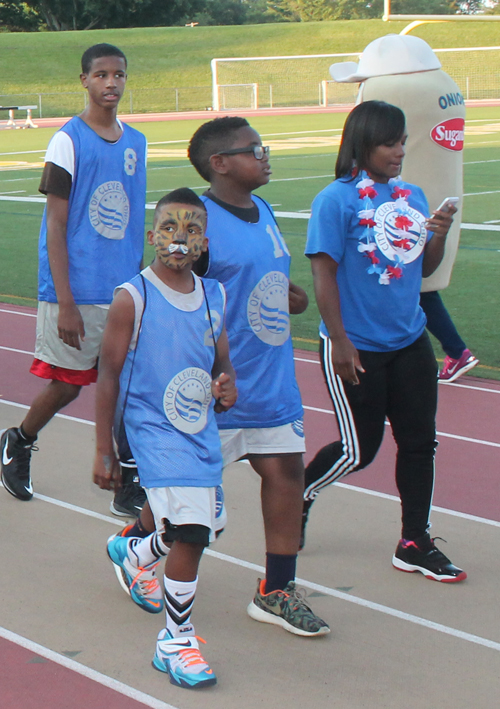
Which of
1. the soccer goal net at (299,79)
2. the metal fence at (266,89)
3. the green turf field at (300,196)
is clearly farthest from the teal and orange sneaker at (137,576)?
the soccer goal net at (299,79)

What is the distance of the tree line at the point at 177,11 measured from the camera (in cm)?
7144

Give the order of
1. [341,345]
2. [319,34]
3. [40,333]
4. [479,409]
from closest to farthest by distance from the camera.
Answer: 1. [341,345]
2. [40,333]
3. [479,409]
4. [319,34]

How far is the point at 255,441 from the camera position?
11.7 ft

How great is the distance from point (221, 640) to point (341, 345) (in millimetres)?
1212

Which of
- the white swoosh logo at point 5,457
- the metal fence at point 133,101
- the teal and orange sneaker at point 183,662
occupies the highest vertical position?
the metal fence at point 133,101

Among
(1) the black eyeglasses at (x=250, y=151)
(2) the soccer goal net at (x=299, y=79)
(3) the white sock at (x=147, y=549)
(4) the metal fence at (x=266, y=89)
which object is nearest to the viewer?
(3) the white sock at (x=147, y=549)

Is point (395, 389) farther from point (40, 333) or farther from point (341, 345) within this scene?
point (40, 333)

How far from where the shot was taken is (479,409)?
654 centimetres

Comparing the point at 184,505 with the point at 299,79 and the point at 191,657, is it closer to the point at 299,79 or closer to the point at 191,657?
the point at 191,657

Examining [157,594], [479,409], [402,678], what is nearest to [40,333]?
[157,594]

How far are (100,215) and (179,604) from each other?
2.14 meters

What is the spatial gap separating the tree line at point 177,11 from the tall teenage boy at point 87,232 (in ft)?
233

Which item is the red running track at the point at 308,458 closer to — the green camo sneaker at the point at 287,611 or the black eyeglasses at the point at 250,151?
the green camo sneaker at the point at 287,611

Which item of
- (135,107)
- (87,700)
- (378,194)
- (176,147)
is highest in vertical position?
(135,107)
